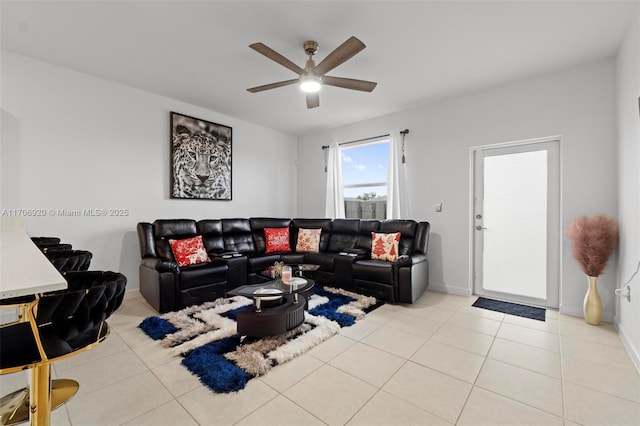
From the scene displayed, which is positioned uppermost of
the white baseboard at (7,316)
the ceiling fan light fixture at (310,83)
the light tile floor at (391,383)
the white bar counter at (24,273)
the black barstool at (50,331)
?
the ceiling fan light fixture at (310,83)

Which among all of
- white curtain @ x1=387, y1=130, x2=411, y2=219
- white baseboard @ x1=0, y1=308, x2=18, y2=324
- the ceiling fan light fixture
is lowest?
white baseboard @ x1=0, y1=308, x2=18, y2=324

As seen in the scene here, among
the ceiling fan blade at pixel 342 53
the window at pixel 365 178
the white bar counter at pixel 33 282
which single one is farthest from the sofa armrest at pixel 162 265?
the window at pixel 365 178

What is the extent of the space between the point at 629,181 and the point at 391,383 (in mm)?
2697

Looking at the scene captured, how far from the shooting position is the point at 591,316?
9.39 ft

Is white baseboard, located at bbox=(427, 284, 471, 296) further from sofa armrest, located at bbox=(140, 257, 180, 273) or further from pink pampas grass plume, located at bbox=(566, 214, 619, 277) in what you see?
sofa armrest, located at bbox=(140, 257, 180, 273)

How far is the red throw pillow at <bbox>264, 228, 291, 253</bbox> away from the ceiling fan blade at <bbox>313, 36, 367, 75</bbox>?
9.41ft

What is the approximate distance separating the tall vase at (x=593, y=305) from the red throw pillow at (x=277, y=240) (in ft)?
12.5

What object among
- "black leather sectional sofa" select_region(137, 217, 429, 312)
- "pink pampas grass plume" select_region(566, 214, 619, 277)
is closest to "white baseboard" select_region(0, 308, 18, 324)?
"black leather sectional sofa" select_region(137, 217, 429, 312)

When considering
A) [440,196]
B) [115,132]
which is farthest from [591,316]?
[115,132]

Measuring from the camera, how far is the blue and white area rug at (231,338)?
6.57ft

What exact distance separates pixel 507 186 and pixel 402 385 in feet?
9.81

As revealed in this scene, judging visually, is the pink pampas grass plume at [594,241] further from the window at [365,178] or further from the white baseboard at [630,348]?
the window at [365,178]

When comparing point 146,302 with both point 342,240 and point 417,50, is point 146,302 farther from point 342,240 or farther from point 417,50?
point 417,50

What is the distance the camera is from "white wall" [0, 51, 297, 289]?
295 cm
